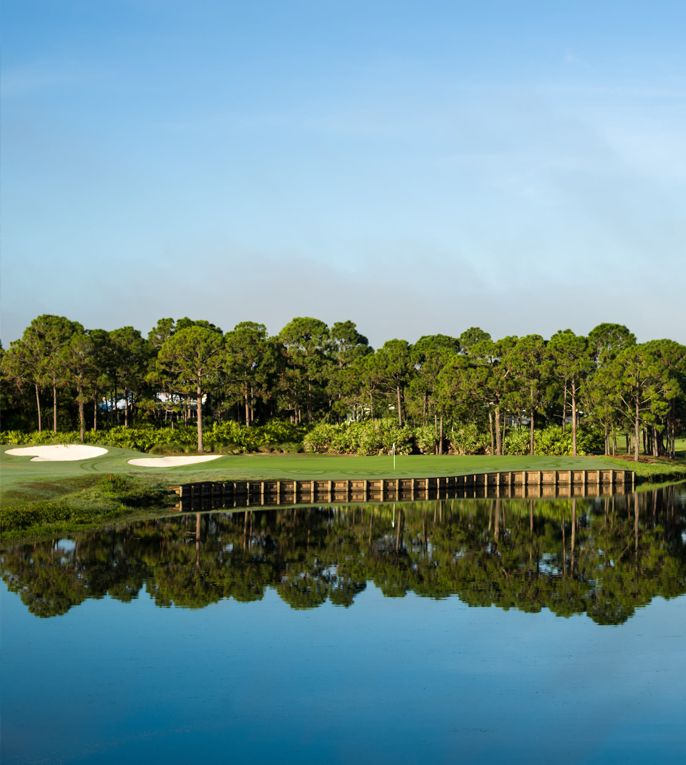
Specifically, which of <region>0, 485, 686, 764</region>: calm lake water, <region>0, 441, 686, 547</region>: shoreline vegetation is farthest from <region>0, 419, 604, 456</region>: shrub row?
<region>0, 485, 686, 764</region>: calm lake water

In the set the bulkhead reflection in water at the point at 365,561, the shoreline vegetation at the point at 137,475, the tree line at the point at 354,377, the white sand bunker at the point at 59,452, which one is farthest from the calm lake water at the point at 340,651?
the tree line at the point at 354,377

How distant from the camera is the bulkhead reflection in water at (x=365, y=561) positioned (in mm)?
21922

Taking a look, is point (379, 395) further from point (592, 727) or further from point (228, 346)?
point (592, 727)

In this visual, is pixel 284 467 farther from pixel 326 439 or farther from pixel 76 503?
pixel 76 503

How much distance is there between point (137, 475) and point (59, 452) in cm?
1562

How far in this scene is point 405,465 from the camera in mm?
61094

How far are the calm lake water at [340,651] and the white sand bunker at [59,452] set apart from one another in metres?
28.7

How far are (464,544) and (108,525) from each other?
50.4 ft

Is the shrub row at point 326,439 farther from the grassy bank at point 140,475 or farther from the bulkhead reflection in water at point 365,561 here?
the bulkhead reflection in water at point 365,561

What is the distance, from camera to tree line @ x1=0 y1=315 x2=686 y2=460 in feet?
238

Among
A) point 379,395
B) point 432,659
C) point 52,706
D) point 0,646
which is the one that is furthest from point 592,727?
point 379,395

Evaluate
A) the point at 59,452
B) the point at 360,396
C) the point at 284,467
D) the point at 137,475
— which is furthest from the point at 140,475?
the point at 360,396

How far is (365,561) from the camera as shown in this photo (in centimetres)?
2756

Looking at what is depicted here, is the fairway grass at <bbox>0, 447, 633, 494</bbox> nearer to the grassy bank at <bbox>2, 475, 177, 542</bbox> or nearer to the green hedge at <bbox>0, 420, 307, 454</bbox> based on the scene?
the grassy bank at <bbox>2, 475, 177, 542</bbox>
